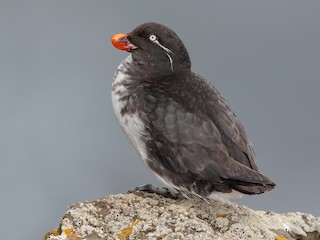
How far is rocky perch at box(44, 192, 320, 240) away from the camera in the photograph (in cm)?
716

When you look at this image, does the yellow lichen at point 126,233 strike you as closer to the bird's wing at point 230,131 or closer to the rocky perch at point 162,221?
the rocky perch at point 162,221

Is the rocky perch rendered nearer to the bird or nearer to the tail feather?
the bird

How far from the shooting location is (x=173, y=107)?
788cm

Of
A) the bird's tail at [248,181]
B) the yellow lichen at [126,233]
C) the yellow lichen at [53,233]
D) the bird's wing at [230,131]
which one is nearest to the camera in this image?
the yellow lichen at [53,233]

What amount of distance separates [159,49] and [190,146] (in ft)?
4.24

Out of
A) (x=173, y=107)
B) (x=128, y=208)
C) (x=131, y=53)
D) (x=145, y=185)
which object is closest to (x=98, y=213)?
(x=128, y=208)

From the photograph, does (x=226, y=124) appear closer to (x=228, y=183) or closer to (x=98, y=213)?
(x=228, y=183)

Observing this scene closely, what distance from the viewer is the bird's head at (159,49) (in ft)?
26.7

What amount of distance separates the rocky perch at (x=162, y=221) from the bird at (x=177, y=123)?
23cm

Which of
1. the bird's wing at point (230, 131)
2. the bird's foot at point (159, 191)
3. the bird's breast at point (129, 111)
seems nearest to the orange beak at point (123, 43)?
the bird's breast at point (129, 111)

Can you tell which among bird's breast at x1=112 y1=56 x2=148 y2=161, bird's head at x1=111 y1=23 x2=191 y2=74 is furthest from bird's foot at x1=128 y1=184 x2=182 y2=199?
bird's head at x1=111 y1=23 x2=191 y2=74

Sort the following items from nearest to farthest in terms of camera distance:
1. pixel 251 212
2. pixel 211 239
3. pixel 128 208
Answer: pixel 211 239
pixel 128 208
pixel 251 212

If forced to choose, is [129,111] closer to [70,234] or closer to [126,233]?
[126,233]

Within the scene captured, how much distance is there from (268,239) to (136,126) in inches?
76.5
